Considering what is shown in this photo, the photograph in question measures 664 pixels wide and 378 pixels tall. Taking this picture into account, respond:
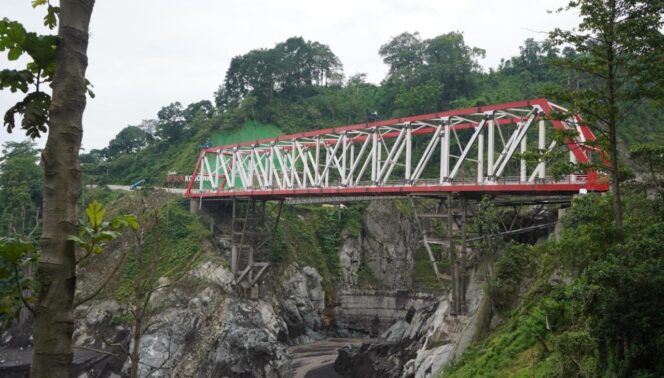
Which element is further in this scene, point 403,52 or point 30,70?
point 403,52

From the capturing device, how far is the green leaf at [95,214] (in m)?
3.32

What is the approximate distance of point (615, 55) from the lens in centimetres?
1219

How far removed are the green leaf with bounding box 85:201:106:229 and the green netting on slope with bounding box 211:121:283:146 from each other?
62569 millimetres

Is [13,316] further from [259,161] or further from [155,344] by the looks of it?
[259,161]

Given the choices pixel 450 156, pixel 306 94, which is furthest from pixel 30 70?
pixel 306 94

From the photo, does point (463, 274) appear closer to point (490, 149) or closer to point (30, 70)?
point (490, 149)

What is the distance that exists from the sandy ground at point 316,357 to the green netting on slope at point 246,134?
30.1 m

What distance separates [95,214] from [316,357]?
36984 millimetres

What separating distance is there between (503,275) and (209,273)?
2463 centimetres

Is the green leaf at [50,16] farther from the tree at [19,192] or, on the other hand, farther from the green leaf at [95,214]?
the tree at [19,192]

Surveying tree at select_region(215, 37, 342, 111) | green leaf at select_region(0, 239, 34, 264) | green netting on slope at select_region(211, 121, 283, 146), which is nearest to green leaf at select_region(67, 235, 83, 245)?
green leaf at select_region(0, 239, 34, 264)

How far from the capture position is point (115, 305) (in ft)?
133

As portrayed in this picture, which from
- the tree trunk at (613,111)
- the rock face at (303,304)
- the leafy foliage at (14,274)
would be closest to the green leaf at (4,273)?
the leafy foliage at (14,274)

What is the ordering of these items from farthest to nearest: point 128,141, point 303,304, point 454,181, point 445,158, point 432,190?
point 128,141 < point 303,304 < point 445,158 < point 432,190 < point 454,181
